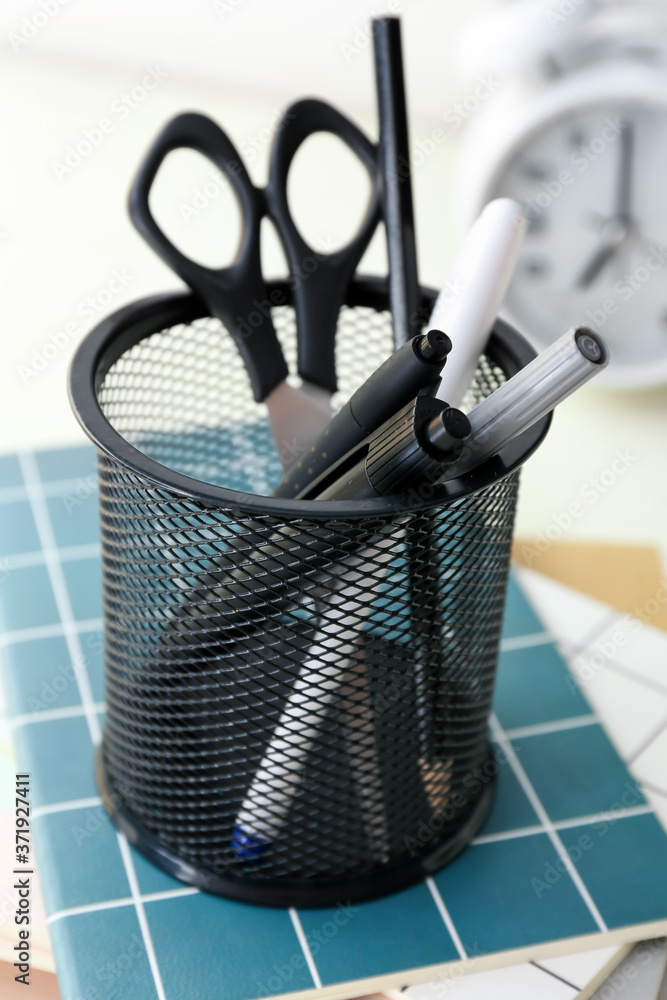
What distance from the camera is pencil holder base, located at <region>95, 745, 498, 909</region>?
0.36 metres

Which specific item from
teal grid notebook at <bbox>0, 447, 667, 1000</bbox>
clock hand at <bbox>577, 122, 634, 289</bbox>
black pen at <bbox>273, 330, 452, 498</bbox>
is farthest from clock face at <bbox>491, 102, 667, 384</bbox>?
black pen at <bbox>273, 330, 452, 498</bbox>

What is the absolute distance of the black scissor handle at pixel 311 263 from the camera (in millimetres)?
376

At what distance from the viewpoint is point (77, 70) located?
996 mm

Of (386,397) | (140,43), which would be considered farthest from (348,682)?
(140,43)

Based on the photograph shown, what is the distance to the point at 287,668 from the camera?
0.33 meters

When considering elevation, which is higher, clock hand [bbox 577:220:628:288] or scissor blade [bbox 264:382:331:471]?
clock hand [bbox 577:220:628:288]

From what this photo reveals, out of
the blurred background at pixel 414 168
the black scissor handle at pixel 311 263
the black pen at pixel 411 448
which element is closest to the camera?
the black pen at pixel 411 448

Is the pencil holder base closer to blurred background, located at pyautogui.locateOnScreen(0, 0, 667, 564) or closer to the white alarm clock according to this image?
blurred background, located at pyautogui.locateOnScreen(0, 0, 667, 564)

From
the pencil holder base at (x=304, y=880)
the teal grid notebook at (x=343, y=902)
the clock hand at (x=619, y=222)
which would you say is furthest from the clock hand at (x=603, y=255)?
the pencil holder base at (x=304, y=880)

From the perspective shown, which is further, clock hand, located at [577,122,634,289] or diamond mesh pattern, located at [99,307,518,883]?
clock hand, located at [577,122,634,289]

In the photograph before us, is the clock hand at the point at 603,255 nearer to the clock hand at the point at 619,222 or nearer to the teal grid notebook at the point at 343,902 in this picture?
the clock hand at the point at 619,222

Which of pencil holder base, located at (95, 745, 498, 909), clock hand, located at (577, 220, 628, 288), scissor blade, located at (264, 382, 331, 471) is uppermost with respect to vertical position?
clock hand, located at (577, 220, 628, 288)

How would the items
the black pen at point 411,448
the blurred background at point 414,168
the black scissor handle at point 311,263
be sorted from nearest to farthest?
the black pen at point 411,448 → the black scissor handle at point 311,263 → the blurred background at point 414,168

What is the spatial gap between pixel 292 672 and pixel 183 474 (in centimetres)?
7
